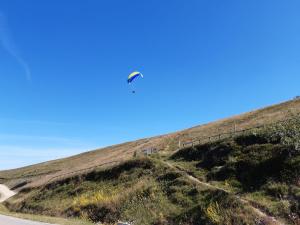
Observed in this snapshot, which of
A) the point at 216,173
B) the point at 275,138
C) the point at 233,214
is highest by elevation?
the point at 275,138

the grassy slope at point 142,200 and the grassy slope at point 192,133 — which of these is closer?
the grassy slope at point 142,200

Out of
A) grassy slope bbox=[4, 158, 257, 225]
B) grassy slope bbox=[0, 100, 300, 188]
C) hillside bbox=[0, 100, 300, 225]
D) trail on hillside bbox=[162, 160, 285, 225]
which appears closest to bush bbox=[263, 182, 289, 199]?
hillside bbox=[0, 100, 300, 225]

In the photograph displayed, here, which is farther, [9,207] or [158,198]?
[9,207]

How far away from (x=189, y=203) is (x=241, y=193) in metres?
3.72

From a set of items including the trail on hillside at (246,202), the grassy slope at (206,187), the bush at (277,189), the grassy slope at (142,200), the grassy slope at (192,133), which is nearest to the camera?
the trail on hillside at (246,202)

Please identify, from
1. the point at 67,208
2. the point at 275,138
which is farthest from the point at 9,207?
the point at 275,138

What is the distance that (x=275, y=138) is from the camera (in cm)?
3247

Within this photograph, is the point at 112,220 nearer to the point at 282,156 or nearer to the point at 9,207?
the point at 282,156

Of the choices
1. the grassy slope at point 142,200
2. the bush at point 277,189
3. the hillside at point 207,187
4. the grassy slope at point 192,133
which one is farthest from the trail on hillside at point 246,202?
the grassy slope at point 192,133

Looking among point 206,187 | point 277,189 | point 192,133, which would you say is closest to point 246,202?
point 277,189

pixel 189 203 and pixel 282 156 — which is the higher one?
pixel 282 156

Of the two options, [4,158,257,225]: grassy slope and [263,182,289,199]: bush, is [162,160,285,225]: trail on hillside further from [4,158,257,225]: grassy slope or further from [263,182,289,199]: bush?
[263,182,289,199]: bush

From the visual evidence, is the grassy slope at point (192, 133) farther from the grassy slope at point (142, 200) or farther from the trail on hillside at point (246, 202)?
the trail on hillside at point (246, 202)

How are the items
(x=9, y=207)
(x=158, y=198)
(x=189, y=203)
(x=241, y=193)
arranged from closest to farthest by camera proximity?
(x=241, y=193), (x=189, y=203), (x=158, y=198), (x=9, y=207)
